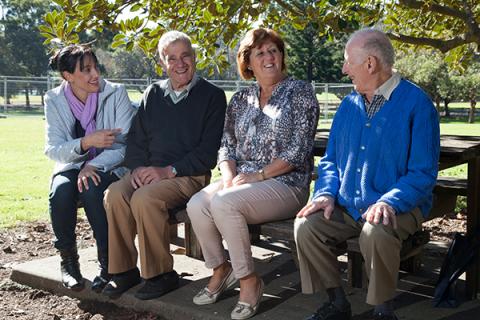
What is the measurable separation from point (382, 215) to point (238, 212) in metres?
0.85

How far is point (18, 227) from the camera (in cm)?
646

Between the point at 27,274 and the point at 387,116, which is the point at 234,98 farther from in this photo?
the point at 27,274

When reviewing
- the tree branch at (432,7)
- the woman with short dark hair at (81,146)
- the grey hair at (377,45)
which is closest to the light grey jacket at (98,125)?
the woman with short dark hair at (81,146)

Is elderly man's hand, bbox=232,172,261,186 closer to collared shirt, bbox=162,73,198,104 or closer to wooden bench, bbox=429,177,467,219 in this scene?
collared shirt, bbox=162,73,198,104

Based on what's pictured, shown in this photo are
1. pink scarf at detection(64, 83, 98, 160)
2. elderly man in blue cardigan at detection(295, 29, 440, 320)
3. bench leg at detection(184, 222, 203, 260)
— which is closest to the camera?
elderly man in blue cardigan at detection(295, 29, 440, 320)

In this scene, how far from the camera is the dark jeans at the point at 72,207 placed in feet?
13.8

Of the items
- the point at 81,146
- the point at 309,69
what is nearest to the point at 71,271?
the point at 81,146

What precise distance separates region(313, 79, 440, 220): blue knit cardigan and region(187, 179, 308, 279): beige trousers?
0.29 meters

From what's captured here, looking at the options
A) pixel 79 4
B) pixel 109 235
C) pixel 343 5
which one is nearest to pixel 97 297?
pixel 109 235

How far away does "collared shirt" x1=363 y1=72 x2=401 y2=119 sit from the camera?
11.4 feet

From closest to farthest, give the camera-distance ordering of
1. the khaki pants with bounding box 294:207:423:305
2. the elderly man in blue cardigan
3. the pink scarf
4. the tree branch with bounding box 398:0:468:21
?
the khaki pants with bounding box 294:207:423:305 < the elderly man in blue cardigan < the pink scarf < the tree branch with bounding box 398:0:468:21

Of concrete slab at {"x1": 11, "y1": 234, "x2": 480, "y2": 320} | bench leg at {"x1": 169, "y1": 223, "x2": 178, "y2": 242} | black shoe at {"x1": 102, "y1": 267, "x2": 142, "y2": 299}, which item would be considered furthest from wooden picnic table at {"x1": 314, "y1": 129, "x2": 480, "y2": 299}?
bench leg at {"x1": 169, "y1": 223, "x2": 178, "y2": 242}

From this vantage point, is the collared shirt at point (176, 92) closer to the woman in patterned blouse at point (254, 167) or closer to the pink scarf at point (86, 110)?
the woman in patterned blouse at point (254, 167)

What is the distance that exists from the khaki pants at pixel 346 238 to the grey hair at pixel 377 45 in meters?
0.83
